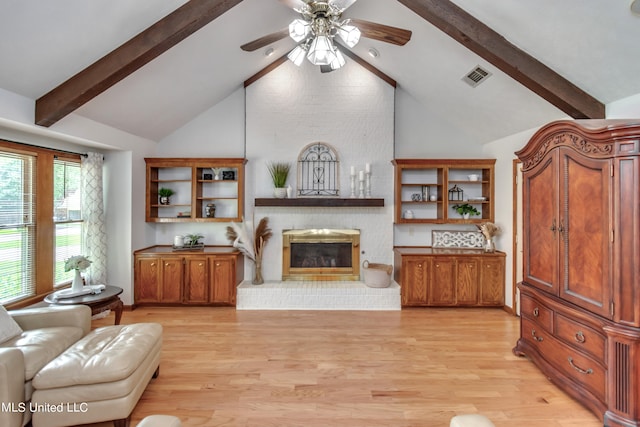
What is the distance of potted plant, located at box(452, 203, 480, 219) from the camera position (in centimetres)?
474

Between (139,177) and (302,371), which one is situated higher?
(139,177)

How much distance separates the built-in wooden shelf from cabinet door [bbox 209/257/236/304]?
983 millimetres

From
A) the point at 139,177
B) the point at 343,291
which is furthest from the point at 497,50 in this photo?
the point at 139,177

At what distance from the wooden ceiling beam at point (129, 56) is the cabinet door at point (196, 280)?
2349 millimetres

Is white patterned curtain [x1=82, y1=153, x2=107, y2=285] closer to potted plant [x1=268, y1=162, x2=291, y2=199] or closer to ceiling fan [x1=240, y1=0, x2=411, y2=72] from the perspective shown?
potted plant [x1=268, y1=162, x2=291, y2=199]

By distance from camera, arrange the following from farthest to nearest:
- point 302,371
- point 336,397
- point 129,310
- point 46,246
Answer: point 129,310 → point 46,246 → point 302,371 → point 336,397

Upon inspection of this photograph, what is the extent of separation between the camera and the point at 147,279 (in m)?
4.38

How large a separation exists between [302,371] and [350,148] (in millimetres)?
3313

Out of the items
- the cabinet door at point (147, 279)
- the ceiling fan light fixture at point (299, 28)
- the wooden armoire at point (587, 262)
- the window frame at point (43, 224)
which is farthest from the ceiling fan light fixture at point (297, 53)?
the cabinet door at point (147, 279)

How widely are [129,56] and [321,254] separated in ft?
11.4

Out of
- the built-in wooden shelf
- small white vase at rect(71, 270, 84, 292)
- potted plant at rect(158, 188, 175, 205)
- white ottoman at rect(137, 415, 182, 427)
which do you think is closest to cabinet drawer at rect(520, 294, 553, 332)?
the built-in wooden shelf

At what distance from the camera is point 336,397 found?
2396 mm

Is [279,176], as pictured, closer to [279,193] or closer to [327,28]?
[279,193]

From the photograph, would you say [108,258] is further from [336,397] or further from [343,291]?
[336,397]
